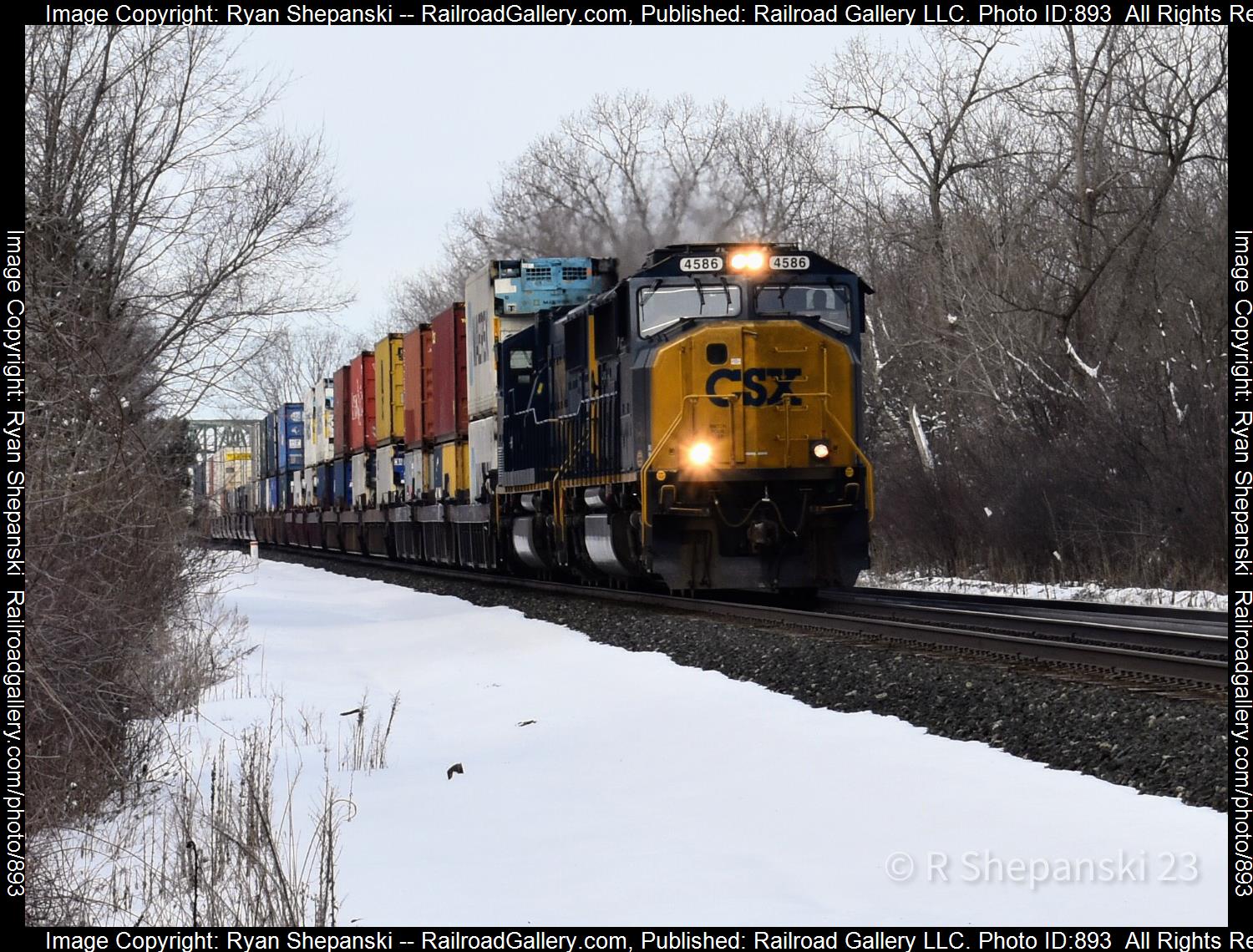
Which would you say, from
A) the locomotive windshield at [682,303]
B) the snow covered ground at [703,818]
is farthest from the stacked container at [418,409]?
the snow covered ground at [703,818]

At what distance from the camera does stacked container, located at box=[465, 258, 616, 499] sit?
20.7 metres

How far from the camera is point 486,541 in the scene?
22.5 meters

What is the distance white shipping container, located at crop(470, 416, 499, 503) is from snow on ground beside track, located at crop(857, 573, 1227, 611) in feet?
18.3

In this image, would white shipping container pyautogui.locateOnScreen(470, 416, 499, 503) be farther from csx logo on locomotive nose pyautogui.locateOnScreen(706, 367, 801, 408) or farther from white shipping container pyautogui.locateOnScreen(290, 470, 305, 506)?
white shipping container pyautogui.locateOnScreen(290, 470, 305, 506)

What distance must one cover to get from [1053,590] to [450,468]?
10253mm

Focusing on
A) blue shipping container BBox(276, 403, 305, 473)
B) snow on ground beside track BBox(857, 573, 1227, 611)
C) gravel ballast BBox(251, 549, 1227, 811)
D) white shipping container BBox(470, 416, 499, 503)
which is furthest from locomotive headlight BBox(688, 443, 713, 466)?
blue shipping container BBox(276, 403, 305, 473)

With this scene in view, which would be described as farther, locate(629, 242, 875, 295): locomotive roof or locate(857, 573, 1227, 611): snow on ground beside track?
locate(857, 573, 1227, 611): snow on ground beside track

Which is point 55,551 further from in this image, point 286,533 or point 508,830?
point 286,533

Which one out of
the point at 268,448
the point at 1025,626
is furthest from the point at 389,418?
the point at 1025,626

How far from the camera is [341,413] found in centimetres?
3550
